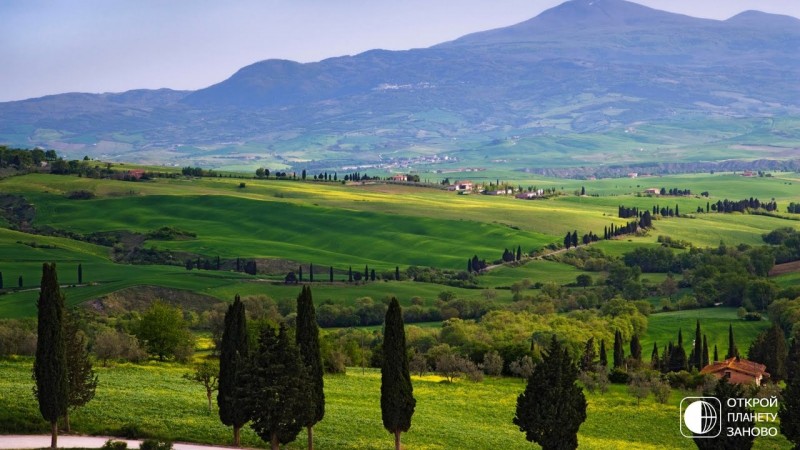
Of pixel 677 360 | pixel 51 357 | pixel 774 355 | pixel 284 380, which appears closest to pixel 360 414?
pixel 284 380

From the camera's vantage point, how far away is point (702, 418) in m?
63.2

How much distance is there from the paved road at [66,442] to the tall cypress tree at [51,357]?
28.7 inches

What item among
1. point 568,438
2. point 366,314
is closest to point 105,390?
point 568,438

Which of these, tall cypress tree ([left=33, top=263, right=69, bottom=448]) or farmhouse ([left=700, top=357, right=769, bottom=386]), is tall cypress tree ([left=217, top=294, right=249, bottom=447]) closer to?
tall cypress tree ([left=33, top=263, right=69, bottom=448])

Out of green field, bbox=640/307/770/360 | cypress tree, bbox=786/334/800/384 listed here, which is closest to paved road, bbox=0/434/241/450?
cypress tree, bbox=786/334/800/384

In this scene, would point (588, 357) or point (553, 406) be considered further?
point (588, 357)

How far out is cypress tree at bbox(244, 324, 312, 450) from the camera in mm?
56406

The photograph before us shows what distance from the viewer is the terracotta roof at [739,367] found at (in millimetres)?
99062

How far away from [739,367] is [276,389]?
5620 centimetres

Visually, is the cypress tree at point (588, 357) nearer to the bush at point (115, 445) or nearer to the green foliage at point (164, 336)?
the green foliage at point (164, 336)

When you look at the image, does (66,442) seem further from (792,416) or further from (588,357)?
(588,357)

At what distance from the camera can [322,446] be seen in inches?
2403

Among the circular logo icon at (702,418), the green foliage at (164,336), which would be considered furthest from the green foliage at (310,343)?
the green foliage at (164,336)
